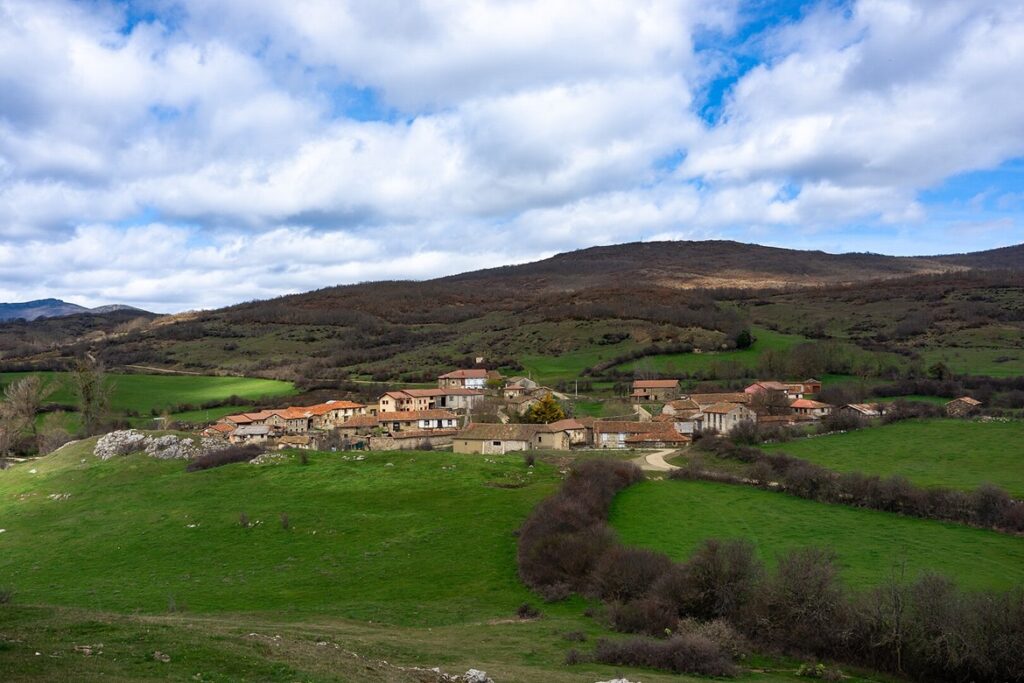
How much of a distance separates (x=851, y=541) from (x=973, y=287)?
155954 millimetres

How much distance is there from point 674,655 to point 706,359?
9830 centimetres

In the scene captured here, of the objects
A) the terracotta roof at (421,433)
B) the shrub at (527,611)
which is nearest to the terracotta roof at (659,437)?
the terracotta roof at (421,433)

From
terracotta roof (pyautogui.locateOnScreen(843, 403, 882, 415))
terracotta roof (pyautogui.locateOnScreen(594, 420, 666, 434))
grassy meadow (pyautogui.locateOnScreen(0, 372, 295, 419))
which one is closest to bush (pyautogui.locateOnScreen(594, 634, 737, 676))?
terracotta roof (pyautogui.locateOnScreen(594, 420, 666, 434))

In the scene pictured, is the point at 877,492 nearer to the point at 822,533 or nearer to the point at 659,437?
the point at 822,533

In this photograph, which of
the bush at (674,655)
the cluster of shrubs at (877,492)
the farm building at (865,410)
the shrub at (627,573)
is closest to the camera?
the bush at (674,655)

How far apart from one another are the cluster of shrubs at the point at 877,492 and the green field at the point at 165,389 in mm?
79515

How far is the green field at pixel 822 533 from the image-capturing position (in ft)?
111

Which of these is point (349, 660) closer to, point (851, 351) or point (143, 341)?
point (851, 351)

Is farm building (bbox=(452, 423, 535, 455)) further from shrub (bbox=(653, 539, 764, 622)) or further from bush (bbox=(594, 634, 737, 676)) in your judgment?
bush (bbox=(594, 634, 737, 676))

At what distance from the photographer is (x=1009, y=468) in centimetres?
5038

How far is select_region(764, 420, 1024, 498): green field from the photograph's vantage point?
4894 cm

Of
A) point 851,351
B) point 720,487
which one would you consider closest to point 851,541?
point 720,487

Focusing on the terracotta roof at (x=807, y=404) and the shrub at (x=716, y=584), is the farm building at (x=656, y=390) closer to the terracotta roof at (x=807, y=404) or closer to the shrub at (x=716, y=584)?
the terracotta roof at (x=807, y=404)

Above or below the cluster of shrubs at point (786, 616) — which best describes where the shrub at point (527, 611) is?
below
